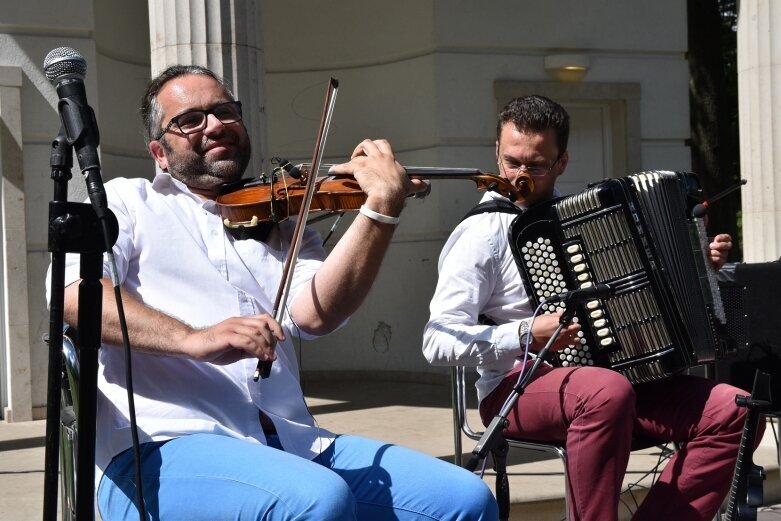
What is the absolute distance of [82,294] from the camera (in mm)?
2055

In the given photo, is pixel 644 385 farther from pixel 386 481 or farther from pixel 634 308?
pixel 386 481

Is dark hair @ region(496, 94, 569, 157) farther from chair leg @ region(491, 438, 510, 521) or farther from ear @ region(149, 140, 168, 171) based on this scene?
ear @ region(149, 140, 168, 171)

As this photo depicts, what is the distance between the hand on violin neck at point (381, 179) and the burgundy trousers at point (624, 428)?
40.9 inches

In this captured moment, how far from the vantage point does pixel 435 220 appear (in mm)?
8031

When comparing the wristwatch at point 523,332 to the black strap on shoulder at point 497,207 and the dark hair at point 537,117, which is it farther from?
the dark hair at point 537,117

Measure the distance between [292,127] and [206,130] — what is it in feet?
18.8

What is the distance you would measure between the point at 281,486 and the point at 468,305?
54.6 inches

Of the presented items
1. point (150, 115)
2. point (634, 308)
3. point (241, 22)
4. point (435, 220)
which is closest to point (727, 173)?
point (435, 220)

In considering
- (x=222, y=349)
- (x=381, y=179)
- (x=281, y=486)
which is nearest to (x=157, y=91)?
(x=381, y=179)

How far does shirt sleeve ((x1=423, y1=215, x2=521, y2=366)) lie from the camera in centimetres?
334

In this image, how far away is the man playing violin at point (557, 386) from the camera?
3.19 meters

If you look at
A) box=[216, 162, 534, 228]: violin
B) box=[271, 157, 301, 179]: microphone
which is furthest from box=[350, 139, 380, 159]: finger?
box=[271, 157, 301, 179]: microphone

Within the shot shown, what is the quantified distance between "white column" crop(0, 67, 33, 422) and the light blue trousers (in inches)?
178

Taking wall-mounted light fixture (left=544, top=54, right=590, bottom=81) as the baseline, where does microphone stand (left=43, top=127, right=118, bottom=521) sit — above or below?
below
